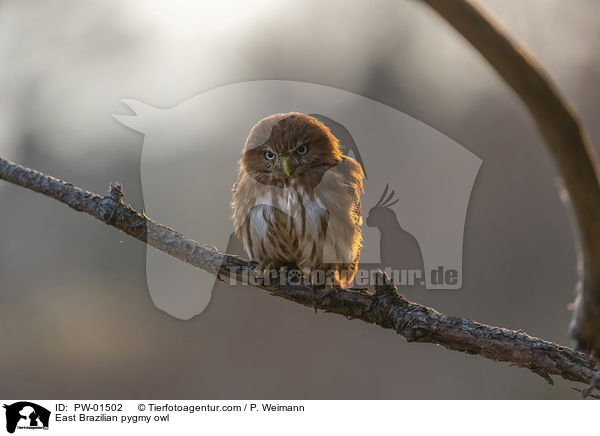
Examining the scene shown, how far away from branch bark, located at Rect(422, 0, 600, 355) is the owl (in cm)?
186

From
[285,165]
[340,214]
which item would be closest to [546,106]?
[285,165]

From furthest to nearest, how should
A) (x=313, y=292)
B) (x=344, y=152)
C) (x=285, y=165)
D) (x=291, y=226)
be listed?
(x=344, y=152)
(x=291, y=226)
(x=285, y=165)
(x=313, y=292)

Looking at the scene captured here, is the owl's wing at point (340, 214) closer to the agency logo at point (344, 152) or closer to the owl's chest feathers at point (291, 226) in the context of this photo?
the owl's chest feathers at point (291, 226)

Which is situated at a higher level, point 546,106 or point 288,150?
point 288,150

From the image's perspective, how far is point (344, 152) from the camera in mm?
3047

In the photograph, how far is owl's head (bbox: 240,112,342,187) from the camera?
2568mm

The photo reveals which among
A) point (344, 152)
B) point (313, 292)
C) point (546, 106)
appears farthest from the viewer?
point (344, 152)

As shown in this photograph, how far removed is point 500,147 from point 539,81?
529 cm

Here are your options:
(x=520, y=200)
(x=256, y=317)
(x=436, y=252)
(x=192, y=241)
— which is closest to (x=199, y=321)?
(x=256, y=317)
